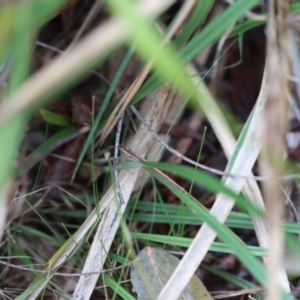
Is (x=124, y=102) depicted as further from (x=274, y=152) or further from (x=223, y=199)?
(x=274, y=152)

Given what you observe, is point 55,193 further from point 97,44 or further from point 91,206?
point 97,44

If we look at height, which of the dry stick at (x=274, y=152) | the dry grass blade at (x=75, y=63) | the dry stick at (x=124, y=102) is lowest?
the dry stick at (x=274, y=152)

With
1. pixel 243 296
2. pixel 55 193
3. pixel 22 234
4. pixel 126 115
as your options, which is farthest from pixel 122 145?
pixel 243 296

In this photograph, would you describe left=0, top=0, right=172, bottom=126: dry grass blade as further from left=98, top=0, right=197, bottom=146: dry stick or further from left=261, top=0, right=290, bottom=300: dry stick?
left=98, top=0, right=197, bottom=146: dry stick

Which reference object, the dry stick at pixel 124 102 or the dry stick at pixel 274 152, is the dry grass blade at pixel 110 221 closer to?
the dry stick at pixel 124 102

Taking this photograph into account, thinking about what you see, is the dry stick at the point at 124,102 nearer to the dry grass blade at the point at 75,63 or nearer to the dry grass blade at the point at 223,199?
the dry grass blade at the point at 223,199

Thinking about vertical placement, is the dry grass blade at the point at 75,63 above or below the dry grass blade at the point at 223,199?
above

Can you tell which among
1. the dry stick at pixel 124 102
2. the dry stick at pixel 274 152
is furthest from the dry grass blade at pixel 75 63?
the dry stick at pixel 124 102

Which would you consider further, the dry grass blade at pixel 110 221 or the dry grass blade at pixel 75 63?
the dry grass blade at pixel 110 221

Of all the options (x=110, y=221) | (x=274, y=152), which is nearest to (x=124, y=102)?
(x=110, y=221)
